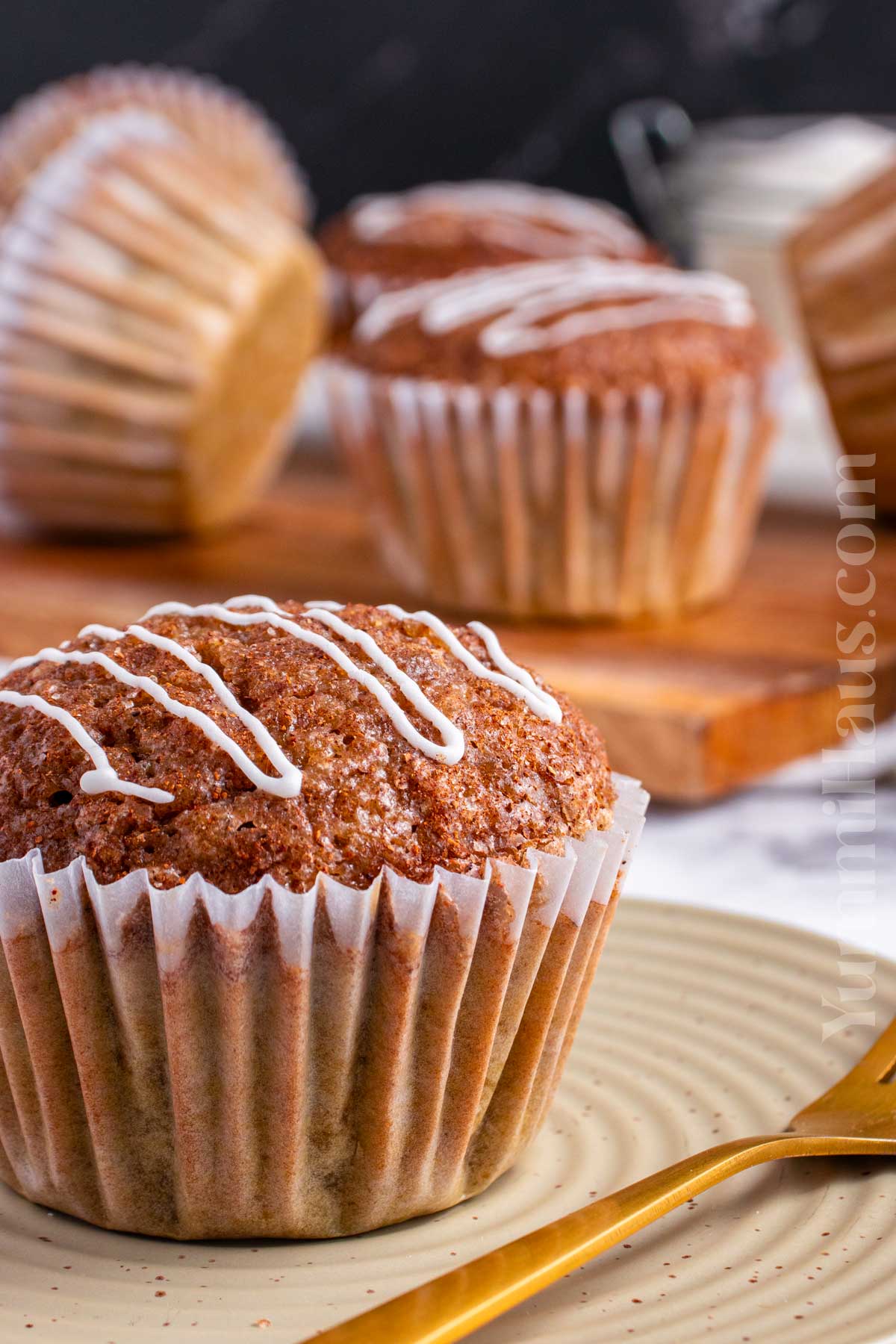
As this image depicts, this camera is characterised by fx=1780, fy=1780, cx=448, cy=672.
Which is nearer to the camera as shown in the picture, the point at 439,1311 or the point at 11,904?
the point at 439,1311

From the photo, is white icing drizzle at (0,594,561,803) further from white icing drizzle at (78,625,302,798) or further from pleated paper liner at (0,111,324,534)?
pleated paper liner at (0,111,324,534)

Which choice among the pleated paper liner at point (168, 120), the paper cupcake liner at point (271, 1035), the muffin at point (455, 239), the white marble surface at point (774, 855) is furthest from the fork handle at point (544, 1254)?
the pleated paper liner at point (168, 120)

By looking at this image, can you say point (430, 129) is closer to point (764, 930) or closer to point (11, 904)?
point (764, 930)

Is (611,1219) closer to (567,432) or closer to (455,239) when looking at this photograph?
(567,432)

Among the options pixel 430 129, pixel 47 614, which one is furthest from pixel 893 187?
pixel 430 129

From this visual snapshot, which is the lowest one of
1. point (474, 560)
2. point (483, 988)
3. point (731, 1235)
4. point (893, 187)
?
point (731, 1235)

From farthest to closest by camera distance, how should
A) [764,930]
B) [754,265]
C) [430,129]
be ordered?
[430,129] < [754,265] < [764,930]

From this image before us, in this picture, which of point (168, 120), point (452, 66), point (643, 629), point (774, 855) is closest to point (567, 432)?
point (643, 629)

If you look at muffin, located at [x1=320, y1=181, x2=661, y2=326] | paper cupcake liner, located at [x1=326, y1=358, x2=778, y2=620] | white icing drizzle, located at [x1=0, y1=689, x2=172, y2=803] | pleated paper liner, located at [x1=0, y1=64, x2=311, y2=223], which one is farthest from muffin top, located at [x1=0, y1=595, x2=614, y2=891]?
pleated paper liner, located at [x1=0, y1=64, x2=311, y2=223]

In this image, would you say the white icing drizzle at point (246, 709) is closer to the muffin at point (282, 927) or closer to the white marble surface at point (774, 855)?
the muffin at point (282, 927)
